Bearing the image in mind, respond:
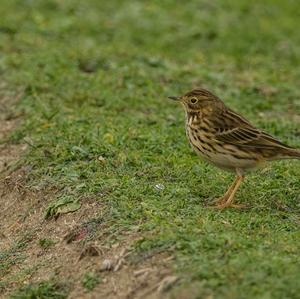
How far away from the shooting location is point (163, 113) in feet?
40.2

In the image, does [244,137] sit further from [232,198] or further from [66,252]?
[66,252]

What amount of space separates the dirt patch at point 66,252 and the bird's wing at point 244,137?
56.3 inches

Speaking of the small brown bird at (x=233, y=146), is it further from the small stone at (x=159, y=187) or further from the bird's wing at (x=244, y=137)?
the small stone at (x=159, y=187)

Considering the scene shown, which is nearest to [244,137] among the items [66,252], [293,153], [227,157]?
[227,157]

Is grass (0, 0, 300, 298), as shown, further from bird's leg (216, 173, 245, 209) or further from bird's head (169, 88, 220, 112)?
bird's head (169, 88, 220, 112)

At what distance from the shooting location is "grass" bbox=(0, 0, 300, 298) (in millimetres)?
7730

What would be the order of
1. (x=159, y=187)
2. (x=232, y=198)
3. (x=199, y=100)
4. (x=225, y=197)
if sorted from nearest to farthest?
(x=232, y=198) → (x=225, y=197) → (x=159, y=187) → (x=199, y=100)

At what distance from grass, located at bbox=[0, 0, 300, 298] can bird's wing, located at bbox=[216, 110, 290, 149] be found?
0.59 m

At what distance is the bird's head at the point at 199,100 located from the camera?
9.63 metres

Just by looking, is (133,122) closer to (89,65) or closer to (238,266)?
(89,65)

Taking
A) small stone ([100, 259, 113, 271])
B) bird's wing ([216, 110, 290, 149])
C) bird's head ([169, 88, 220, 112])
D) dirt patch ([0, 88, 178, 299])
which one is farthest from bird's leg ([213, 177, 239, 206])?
small stone ([100, 259, 113, 271])

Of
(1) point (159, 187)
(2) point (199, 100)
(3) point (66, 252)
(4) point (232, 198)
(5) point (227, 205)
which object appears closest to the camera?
(3) point (66, 252)

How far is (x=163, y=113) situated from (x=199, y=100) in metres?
2.55

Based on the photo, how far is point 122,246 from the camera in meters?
7.97
